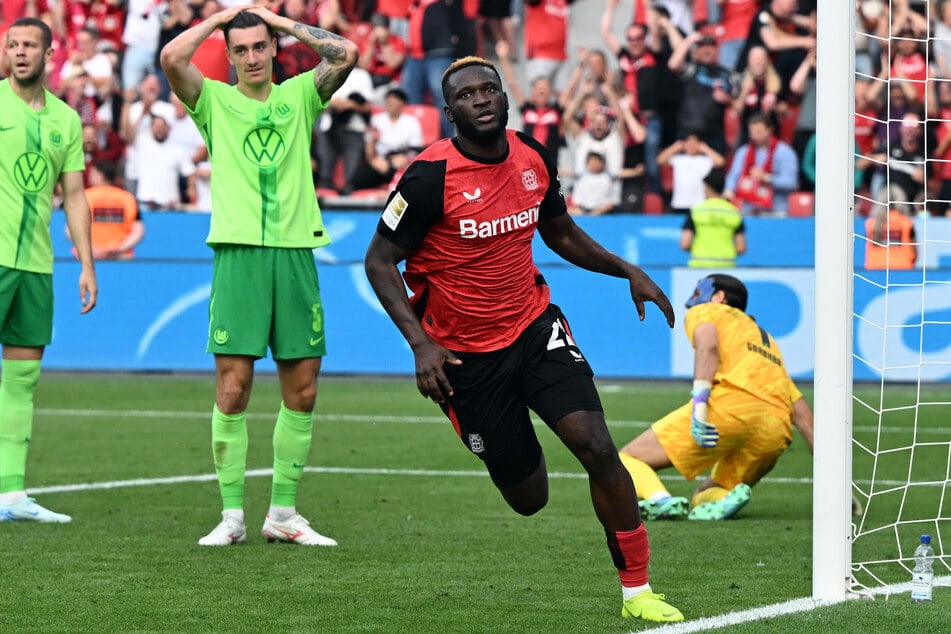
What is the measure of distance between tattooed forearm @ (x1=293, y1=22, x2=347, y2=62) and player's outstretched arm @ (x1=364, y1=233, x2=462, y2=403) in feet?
6.78

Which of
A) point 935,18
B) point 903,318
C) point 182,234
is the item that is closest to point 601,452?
point 903,318

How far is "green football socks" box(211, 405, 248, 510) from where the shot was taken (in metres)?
7.54

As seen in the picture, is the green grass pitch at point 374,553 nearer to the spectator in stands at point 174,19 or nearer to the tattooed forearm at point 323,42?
the tattooed forearm at point 323,42

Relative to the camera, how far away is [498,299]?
5.90 meters

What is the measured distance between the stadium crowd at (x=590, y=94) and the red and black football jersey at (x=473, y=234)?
12.3 metres

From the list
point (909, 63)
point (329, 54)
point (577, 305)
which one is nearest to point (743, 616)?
point (329, 54)

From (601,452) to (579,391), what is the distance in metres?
0.26

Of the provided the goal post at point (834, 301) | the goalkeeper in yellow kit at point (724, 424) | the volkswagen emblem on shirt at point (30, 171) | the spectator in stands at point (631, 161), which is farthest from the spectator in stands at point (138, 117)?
the goal post at point (834, 301)

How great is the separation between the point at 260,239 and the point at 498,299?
1.93m

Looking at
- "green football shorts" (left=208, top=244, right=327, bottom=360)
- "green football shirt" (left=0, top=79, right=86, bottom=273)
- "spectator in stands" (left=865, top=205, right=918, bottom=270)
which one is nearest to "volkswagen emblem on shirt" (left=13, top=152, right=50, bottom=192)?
"green football shirt" (left=0, top=79, right=86, bottom=273)

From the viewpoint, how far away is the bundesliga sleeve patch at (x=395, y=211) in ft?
18.5

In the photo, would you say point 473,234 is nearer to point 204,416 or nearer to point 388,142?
point 204,416

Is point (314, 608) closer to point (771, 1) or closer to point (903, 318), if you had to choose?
point (903, 318)

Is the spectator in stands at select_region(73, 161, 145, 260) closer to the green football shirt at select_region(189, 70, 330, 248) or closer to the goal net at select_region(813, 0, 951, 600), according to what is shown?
the goal net at select_region(813, 0, 951, 600)
